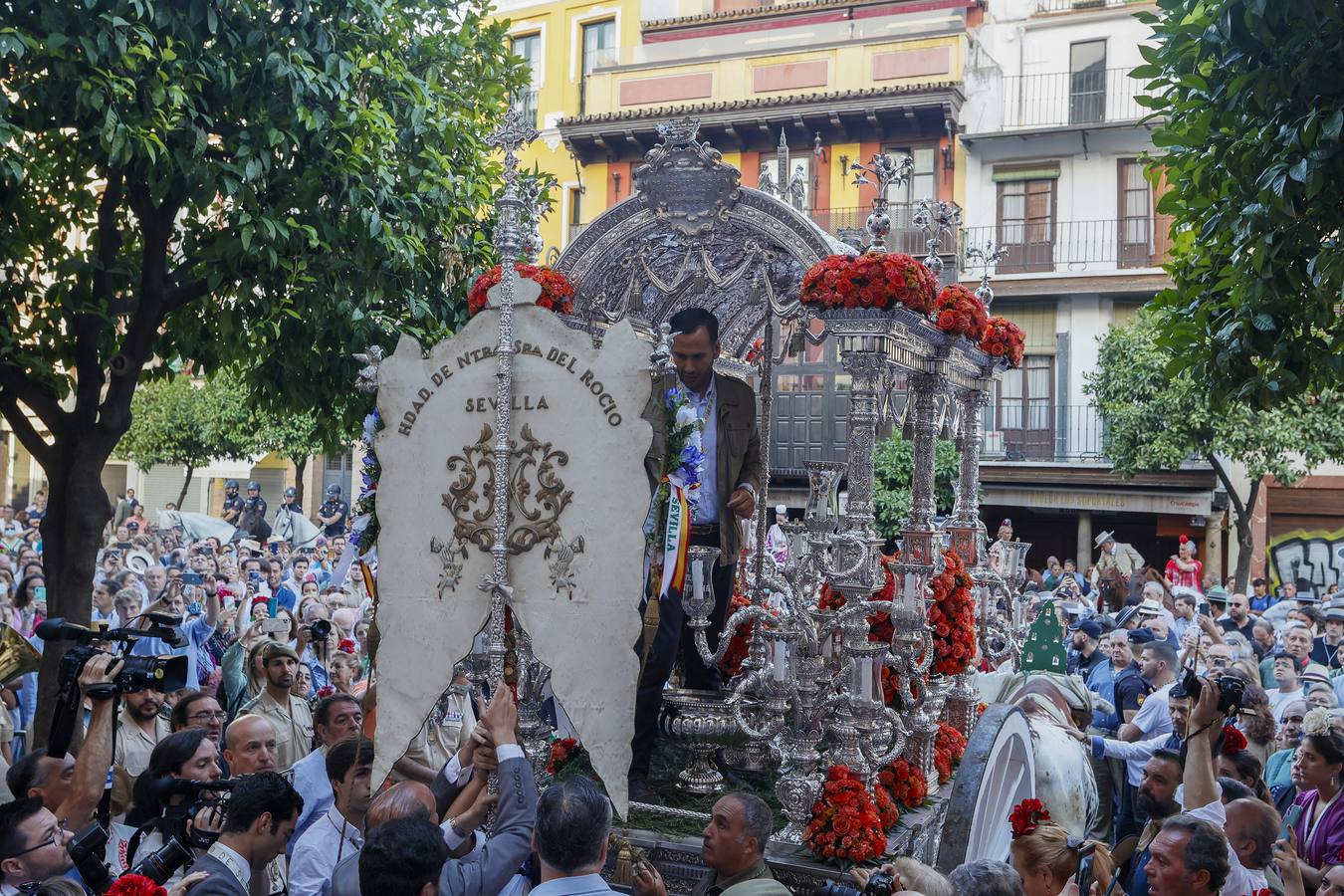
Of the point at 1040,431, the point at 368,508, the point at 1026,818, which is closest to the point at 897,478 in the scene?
the point at 1040,431

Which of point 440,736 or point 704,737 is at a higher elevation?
point 704,737

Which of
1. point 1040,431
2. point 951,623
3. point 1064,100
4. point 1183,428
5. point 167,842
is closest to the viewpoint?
point 167,842

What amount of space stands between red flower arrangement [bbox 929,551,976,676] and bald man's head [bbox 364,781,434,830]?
4387 mm

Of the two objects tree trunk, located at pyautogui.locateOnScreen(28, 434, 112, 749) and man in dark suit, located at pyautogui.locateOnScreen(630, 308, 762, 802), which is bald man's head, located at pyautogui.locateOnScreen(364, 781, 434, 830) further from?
tree trunk, located at pyautogui.locateOnScreen(28, 434, 112, 749)

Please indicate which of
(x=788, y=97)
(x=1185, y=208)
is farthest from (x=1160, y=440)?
(x=1185, y=208)

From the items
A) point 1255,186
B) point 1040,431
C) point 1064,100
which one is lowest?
point 1255,186

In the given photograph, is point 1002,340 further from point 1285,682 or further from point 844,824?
point 844,824

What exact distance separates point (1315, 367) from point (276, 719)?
229 inches

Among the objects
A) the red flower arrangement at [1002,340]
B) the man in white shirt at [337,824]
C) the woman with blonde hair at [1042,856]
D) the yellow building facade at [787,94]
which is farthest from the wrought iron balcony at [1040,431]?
the man in white shirt at [337,824]

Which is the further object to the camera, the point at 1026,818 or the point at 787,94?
the point at 787,94

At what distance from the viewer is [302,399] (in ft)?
29.1

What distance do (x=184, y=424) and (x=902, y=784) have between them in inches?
1156

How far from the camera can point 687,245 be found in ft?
24.7

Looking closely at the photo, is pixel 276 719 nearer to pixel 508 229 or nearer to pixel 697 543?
pixel 697 543
